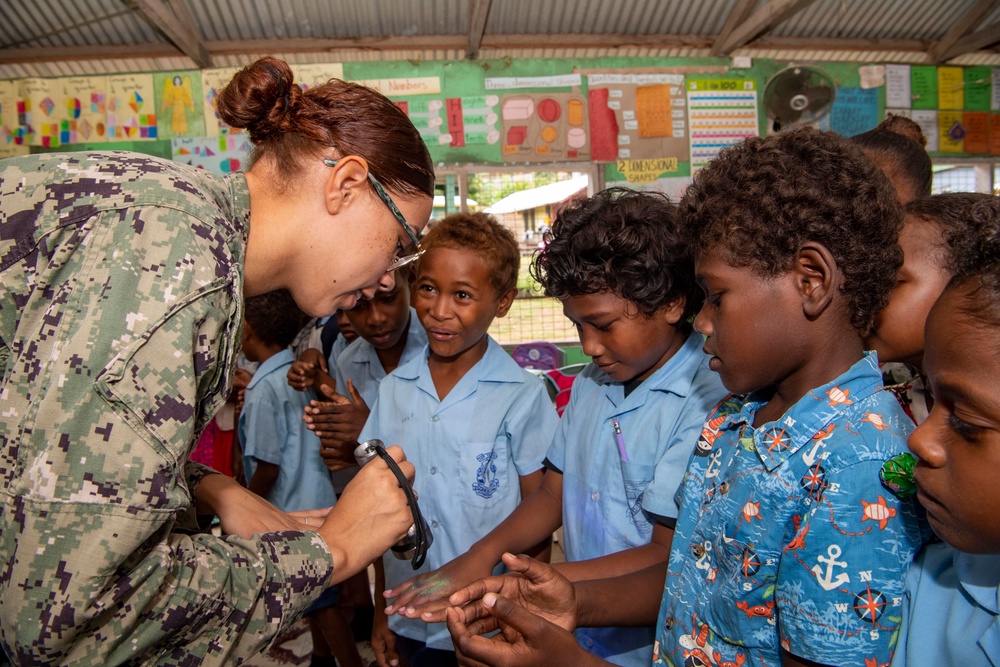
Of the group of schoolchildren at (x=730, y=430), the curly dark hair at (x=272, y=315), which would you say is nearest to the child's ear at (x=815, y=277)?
the group of schoolchildren at (x=730, y=430)

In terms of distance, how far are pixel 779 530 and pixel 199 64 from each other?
238 inches

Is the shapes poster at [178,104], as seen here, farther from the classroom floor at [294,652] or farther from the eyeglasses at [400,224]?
the eyeglasses at [400,224]

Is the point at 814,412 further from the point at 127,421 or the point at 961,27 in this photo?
the point at 961,27

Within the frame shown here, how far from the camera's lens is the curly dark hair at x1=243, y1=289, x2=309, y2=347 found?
3.08 metres

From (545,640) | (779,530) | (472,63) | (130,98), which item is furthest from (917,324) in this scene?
(130,98)

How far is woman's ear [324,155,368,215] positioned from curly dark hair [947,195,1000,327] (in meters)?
1.10

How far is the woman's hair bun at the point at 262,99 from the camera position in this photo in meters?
1.37

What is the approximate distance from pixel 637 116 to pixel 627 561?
5098 millimetres

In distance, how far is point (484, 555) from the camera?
173 centimetres

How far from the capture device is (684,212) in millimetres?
1376

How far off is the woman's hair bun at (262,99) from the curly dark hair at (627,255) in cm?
79

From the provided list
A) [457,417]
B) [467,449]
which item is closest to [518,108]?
[457,417]

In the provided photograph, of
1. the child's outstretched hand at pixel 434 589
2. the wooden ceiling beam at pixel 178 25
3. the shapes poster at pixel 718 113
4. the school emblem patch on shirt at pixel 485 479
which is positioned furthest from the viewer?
the shapes poster at pixel 718 113

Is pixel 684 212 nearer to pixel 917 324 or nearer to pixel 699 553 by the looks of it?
pixel 917 324
